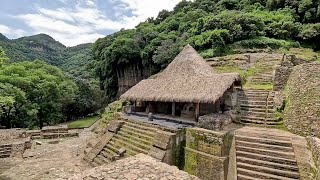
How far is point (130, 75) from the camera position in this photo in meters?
39.5

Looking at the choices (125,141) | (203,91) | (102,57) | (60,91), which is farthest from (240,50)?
(102,57)

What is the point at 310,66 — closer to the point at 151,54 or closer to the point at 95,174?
the point at 95,174

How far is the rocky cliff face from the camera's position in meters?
38.9

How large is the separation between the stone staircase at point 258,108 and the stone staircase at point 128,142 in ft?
15.1

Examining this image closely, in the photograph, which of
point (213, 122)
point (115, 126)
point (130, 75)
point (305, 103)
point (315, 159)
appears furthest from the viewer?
point (130, 75)

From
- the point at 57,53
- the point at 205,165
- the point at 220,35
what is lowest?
the point at 205,165

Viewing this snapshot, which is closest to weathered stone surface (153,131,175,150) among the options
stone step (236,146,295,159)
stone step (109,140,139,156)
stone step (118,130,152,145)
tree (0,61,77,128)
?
stone step (118,130,152,145)

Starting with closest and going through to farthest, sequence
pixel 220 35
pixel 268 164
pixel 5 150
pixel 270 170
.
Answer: pixel 270 170 → pixel 268 164 → pixel 5 150 → pixel 220 35

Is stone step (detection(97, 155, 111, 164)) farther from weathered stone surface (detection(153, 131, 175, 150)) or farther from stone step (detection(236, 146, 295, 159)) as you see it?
stone step (detection(236, 146, 295, 159))

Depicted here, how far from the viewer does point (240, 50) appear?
25.3 metres

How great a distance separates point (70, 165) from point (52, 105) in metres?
17.1

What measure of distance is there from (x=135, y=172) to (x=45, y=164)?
31.7 ft

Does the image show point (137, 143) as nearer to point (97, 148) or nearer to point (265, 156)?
point (97, 148)

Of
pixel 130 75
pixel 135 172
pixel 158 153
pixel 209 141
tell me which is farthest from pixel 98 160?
pixel 130 75
